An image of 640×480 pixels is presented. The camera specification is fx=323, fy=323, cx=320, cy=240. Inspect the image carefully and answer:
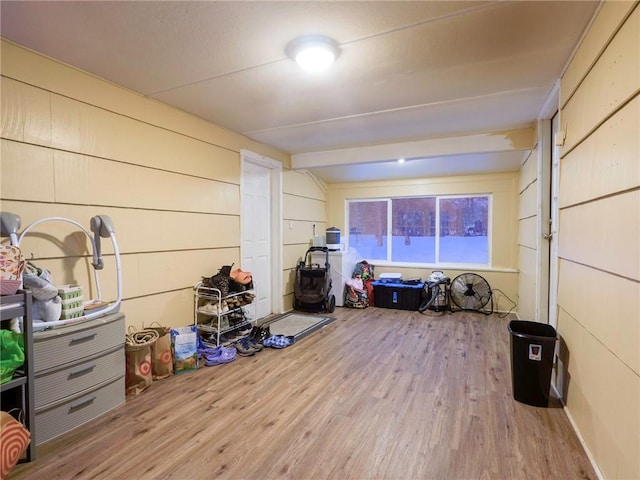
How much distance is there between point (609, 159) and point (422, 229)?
4.42 meters

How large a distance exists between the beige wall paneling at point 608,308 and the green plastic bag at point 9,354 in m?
2.94

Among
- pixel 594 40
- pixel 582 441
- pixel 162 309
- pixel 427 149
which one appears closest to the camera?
pixel 594 40

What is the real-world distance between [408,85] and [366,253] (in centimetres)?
412

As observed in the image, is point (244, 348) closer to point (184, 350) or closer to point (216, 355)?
point (216, 355)

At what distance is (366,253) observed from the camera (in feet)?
21.3

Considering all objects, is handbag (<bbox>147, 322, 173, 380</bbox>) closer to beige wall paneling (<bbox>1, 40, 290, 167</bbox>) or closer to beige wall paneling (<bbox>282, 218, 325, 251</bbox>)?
beige wall paneling (<bbox>1, 40, 290, 167</bbox>)

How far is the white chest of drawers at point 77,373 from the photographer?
190cm

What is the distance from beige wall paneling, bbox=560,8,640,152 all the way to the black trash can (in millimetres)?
1387

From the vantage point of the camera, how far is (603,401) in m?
1.67

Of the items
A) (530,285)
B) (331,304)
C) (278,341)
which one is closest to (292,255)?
(331,304)

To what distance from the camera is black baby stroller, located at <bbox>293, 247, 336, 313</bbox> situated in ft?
16.4

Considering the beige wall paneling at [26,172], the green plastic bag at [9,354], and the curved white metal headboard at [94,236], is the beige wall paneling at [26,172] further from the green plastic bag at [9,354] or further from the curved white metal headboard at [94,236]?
the green plastic bag at [9,354]

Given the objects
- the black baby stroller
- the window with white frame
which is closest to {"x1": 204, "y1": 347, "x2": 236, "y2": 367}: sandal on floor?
the black baby stroller

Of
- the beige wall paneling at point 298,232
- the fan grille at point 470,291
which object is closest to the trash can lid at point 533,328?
the fan grille at point 470,291
